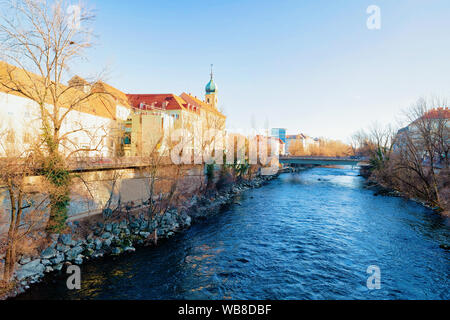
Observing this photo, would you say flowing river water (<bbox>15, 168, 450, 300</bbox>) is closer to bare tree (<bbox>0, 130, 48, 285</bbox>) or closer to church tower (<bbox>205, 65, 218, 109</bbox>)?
bare tree (<bbox>0, 130, 48, 285</bbox>)

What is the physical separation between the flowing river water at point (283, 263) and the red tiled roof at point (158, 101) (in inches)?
1138

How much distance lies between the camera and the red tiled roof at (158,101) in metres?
42.8

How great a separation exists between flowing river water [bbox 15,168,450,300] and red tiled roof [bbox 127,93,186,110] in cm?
2891

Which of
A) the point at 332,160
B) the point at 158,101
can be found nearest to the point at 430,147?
the point at 332,160

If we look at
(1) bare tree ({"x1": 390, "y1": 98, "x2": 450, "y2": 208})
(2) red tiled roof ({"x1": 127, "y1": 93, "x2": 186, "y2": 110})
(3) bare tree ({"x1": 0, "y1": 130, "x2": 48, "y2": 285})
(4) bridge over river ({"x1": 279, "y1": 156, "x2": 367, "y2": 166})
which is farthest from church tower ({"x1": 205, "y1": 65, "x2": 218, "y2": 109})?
(3) bare tree ({"x1": 0, "y1": 130, "x2": 48, "y2": 285})

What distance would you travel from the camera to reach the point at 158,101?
43.9 m

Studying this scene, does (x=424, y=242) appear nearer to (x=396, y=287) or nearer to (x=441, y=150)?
(x=396, y=287)

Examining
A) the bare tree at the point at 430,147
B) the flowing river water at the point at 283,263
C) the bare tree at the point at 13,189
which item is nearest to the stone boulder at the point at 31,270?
the bare tree at the point at 13,189

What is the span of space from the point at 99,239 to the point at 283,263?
33.9 feet

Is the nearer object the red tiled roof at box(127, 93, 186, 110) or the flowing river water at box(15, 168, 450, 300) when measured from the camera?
the flowing river water at box(15, 168, 450, 300)

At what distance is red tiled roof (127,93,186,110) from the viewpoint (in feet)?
140

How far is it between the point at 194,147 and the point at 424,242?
2052cm

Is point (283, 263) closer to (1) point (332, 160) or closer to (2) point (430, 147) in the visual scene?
(2) point (430, 147)
